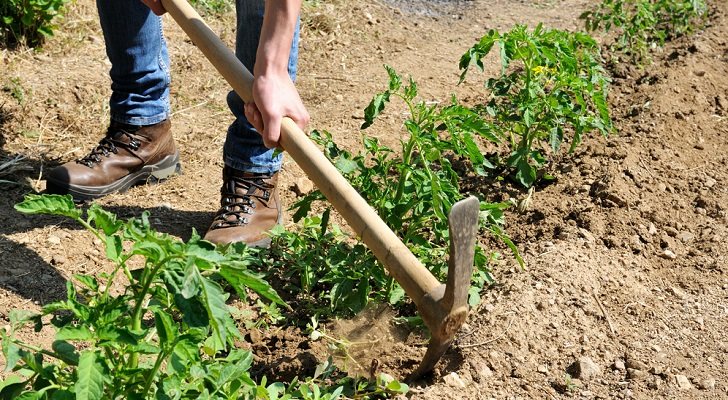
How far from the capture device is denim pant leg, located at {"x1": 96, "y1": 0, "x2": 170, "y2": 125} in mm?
3398

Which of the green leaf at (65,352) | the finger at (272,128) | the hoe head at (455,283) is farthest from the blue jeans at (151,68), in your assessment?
the green leaf at (65,352)

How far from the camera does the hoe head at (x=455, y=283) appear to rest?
2.16 meters

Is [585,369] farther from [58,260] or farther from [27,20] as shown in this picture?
[27,20]

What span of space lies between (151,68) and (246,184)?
65 cm

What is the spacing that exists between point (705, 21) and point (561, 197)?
7.97ft

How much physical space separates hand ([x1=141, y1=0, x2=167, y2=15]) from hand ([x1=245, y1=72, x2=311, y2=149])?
0.74m

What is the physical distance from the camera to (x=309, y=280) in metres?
2.93

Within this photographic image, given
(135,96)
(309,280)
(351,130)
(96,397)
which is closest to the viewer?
(96,397)

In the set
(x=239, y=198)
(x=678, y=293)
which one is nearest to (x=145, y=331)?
(x=239, y=198)

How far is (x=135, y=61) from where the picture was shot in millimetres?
3480

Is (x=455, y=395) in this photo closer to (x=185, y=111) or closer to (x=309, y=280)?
(x=309, y=280)

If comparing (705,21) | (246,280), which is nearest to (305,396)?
(246,280)

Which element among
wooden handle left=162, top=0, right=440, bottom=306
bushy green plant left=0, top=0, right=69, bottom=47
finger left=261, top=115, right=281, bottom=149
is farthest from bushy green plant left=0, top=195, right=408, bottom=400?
bushy green plant left=0, top=0, right=69, bottom=47

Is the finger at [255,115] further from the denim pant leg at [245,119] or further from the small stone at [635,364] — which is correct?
the small stone at [635,364]
